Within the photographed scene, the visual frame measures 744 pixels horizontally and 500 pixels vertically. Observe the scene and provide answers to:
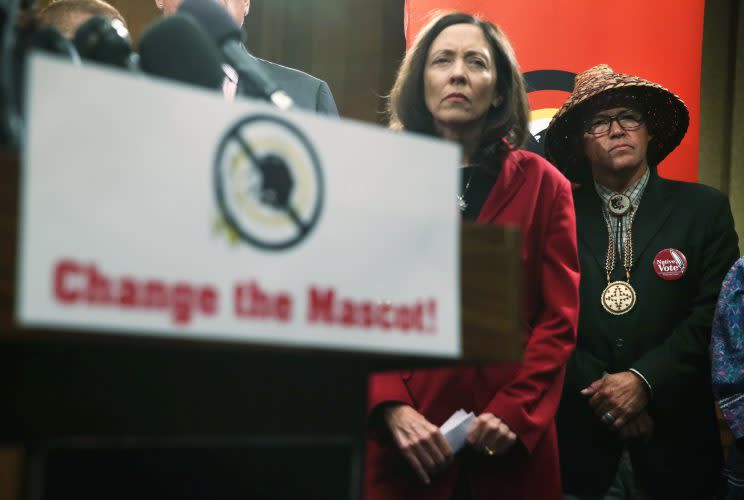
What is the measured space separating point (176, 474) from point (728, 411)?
167cm

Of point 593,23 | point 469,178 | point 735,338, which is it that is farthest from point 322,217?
point 593,23

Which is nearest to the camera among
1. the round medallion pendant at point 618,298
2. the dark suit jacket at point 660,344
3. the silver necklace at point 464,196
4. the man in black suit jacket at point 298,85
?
the silver necklace at point 464,196

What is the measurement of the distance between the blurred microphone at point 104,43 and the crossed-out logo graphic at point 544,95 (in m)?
1.92

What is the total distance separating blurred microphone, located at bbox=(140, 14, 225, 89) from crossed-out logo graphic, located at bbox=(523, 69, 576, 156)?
1.86 meters

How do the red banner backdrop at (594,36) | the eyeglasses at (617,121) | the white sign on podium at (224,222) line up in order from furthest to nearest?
the red banner backdrop at (594,36), the eyeglasses at (617,121), the white sign on podium at (224,222)

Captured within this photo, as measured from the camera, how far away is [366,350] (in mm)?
855

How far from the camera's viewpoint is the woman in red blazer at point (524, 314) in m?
1.70

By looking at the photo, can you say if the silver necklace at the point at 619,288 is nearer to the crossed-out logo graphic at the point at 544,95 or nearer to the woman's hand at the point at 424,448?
the crossed-out logo graphic at the point at 544,95

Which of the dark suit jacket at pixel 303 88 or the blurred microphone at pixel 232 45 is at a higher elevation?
the dark suit jacket at pixel 303 88

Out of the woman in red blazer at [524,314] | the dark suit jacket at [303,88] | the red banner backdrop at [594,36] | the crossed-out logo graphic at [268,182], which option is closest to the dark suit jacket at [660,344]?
the woman in red blazer at [524,314]

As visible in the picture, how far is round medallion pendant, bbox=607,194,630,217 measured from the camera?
2549mm

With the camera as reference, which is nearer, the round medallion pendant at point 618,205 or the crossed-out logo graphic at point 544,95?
the round medallion pendant at point 618,205

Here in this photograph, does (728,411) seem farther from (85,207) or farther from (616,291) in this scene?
(85,207)

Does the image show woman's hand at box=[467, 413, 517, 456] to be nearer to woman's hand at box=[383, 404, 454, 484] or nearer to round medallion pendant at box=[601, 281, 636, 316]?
woman's hand at box=[383, 404, 454, 484]
